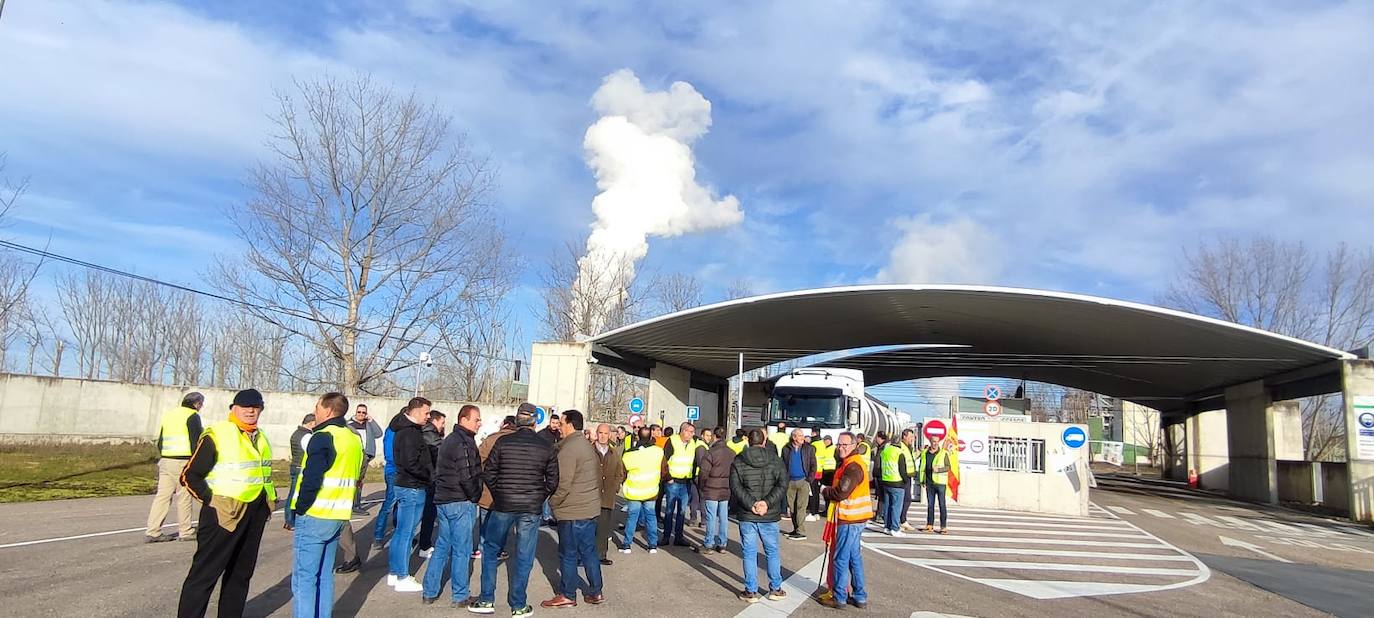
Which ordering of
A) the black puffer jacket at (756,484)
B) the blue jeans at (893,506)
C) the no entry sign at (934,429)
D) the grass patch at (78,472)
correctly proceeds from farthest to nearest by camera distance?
the no entry sign at (934,429), the grass patch at (78,472), the blue jeans at (893,506), the black puffer jacket at (756,484)

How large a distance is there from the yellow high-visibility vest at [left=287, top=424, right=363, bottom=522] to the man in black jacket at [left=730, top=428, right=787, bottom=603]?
3.60 metres

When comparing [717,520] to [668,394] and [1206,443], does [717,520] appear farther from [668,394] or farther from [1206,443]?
[1206,443]

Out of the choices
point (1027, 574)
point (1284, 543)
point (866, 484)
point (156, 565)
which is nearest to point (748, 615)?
point (866, 484)

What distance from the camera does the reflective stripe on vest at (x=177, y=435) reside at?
361 inches

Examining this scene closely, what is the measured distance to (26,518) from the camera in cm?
1102

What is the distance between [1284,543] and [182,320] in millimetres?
53455

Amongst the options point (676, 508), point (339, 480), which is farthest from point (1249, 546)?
point (339, 480)

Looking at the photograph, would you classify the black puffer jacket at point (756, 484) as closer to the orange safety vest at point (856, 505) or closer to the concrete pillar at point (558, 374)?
the orange safety vest at point (856, 505)

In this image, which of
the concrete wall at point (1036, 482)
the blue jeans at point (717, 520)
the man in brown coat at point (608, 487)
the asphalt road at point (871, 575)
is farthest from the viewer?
the concrete wall at point (1036, 482)

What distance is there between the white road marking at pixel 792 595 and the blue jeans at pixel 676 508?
2.06 meters

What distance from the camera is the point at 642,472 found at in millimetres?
10078

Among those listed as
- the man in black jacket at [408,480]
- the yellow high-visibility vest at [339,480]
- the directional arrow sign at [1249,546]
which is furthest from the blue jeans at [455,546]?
the directional arrow sign at [1249,546]

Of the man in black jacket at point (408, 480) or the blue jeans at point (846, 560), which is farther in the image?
the blue jeans at point (846, 560)

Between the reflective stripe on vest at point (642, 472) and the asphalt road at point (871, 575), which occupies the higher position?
the reflective stripe on vest at point (642, 472)
